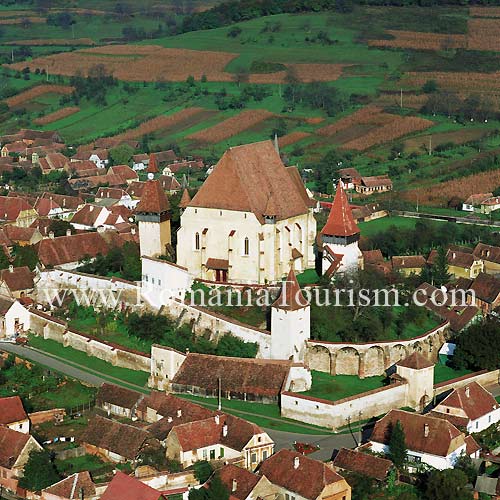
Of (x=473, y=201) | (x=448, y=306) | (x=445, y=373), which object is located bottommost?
(x=473, y=201)

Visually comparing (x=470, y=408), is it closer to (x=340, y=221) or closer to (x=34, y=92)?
(x=340, y=221)

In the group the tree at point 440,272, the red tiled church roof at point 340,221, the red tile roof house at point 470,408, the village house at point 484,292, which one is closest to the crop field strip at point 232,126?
the tree at point 440,272

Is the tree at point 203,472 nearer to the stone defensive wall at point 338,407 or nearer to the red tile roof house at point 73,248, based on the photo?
the stone defensive wall at point 338,407

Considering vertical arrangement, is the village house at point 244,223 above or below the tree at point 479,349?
above

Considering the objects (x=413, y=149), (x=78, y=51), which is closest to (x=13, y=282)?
(x=413, y=149)

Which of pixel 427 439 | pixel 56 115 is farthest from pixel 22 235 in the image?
pixel 56 115

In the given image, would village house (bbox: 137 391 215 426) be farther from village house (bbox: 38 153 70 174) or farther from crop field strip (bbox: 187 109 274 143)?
crop field strip (bbox: 187 109 274 143)

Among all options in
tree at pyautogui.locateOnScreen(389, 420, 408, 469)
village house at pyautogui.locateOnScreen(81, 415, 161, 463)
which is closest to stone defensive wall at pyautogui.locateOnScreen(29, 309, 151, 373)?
village house at pyautogui.locateOnScreen(81, 415, 161, 463)
